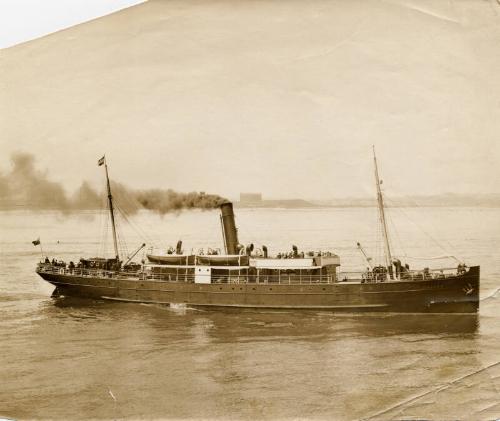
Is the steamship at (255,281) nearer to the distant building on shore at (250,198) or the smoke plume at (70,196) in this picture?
the smoke plume at (70,196)

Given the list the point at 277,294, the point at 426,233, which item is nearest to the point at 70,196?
the point at 426,233

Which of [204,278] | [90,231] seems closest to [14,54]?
[90,231]

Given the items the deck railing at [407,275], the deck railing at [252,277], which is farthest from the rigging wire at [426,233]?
the deck railing at [252,277]

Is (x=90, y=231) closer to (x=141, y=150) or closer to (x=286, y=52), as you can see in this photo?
(x=141, y=150)

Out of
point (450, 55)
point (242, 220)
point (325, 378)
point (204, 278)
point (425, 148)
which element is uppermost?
point (450, 55)

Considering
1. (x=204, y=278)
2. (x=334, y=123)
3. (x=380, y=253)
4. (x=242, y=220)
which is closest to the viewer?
(x=334, y=123)

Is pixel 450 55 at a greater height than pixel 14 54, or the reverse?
pixel 14 54
